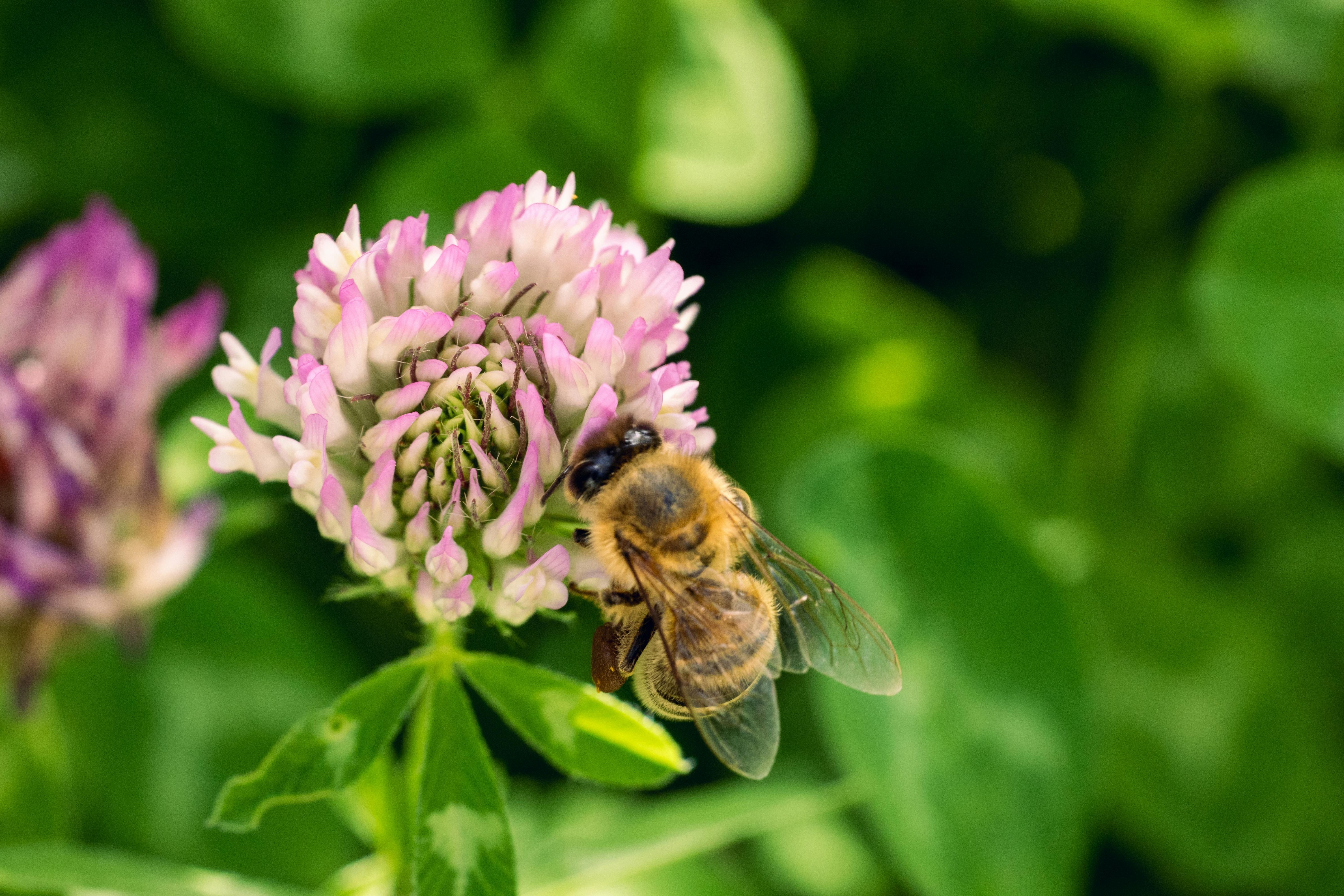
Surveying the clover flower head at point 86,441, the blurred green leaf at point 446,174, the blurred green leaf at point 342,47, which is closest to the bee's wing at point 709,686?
the clover flower head at point 86,441

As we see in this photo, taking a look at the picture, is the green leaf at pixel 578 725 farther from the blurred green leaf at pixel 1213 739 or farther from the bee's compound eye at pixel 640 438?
the blurred green leaf at pixel 1213 739

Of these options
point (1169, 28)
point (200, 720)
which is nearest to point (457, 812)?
point (200, 720)

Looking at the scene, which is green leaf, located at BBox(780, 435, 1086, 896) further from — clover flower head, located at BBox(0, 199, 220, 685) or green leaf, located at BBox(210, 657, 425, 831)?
clover flower head, located at BBox(0, 199, 220, 685)

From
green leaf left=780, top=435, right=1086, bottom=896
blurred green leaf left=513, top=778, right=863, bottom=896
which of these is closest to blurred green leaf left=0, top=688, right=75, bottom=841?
blurred green leaf left=513, top=778, right=863, bottom=896

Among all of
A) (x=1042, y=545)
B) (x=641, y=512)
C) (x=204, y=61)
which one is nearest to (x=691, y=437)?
(x=641, y=512)

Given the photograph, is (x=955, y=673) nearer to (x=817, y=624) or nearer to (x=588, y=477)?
(x=817, y=624)

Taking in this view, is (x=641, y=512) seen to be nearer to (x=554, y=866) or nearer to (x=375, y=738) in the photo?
(x=375, y=738)
